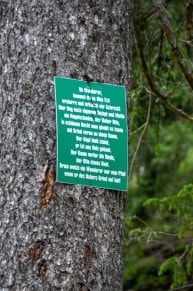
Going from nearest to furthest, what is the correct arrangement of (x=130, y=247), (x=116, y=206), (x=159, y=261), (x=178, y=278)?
(x=116, y=206)
(x=178, y=278)
(x=159, y=261)
(x=130, y=247)

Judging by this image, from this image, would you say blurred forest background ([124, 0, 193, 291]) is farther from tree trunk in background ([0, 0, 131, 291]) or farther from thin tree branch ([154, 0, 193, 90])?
tree trunk in background ([0, 0, 131, 291])

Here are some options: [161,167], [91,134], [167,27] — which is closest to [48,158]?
[91,134]

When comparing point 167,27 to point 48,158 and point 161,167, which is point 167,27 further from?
point 161,167

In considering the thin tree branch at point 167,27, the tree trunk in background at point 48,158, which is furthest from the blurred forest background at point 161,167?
the tree trunk in background at point 48,158

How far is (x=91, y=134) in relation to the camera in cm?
289

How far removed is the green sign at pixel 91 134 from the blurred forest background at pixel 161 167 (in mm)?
1398

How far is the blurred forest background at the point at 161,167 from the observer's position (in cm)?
496

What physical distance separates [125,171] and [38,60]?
54 cm

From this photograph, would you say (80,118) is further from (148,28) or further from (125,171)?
(148,28)

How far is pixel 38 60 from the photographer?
2893 mm

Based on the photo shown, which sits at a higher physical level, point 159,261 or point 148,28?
point 148,28

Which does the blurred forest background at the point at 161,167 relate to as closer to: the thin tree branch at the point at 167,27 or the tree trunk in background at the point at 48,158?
the thin tree branch at the point at 167,27

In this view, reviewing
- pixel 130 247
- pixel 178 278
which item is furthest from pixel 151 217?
pixel 178 278

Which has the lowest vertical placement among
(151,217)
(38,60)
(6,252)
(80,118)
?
(6,252)
